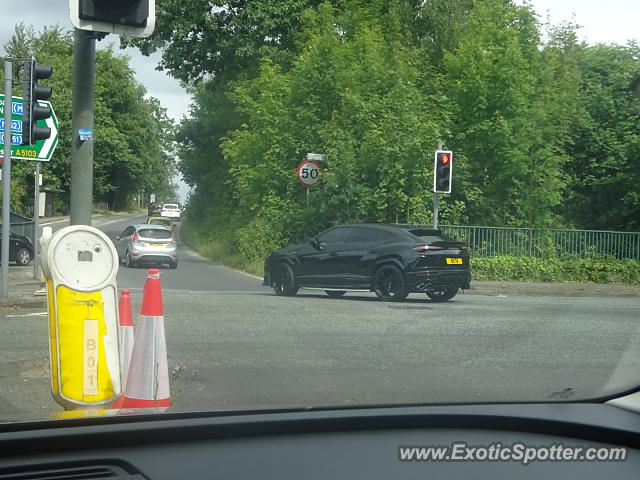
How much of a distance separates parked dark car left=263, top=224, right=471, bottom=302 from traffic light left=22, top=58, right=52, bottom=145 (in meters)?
7.80

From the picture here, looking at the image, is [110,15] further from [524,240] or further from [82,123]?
[524,240]

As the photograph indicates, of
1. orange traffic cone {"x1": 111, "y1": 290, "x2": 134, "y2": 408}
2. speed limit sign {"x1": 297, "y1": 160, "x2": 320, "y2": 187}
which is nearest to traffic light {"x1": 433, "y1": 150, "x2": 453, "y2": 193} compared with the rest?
speed limit sign {"x1": 297, "y1": 160, "x2": 320, "y2": 187}

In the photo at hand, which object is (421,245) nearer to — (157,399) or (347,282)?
(347,282)

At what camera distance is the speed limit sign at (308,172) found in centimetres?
2291

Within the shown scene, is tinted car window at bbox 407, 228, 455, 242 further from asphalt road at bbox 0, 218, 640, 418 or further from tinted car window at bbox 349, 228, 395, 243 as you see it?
asphalt road at bbox 0, 218, 640, 418

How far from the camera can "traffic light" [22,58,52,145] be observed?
8.55 metres

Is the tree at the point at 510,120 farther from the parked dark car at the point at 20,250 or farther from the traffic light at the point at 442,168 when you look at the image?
the parked dark car at the point at 20,250

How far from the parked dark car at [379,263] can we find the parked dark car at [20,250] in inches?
509

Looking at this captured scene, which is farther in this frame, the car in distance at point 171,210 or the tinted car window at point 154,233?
the car in distance at point 171,210

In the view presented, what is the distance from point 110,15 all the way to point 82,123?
0.87 meters

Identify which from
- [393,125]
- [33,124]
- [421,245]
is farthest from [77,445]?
[393,125]

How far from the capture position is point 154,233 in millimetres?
23781

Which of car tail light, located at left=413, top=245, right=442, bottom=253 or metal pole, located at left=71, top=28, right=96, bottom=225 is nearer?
metal pole, located at left=71, top=28, right=96, bottom=225

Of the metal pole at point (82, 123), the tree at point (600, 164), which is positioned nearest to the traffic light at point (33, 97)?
the metal pole at point (82, 123)
